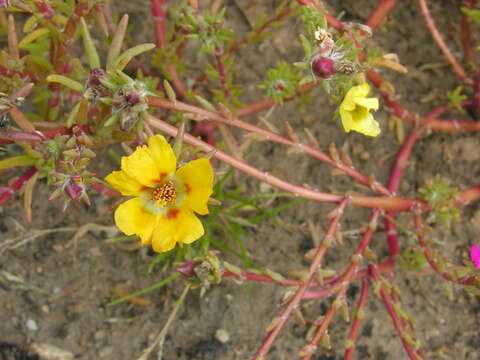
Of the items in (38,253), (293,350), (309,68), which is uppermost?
(309,68)

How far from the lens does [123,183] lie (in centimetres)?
179

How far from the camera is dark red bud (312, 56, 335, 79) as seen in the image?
1804mm

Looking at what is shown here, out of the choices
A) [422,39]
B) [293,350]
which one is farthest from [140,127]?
[422,39]

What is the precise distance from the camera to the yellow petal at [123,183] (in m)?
1.76

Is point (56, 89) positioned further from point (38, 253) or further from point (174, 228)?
point (174, 228)

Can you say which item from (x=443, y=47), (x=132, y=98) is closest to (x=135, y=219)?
(x=132, y=98)

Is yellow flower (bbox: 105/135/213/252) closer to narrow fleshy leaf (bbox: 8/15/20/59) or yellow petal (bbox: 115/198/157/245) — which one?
yellow petal (bbox: 115/198/157/245)

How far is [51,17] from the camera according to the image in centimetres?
218

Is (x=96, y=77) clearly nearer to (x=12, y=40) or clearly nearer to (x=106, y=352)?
(x=12, y=40)

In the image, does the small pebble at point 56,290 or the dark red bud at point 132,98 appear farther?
the small pebble at point 56,290

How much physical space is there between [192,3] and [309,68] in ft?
1.90

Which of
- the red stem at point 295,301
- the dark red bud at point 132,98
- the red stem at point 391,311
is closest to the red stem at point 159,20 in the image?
the dark red bud at point 132,98

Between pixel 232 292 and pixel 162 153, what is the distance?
3.27 feet

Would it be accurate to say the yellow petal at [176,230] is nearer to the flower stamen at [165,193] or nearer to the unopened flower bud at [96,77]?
the flower stamen at [165,193]
